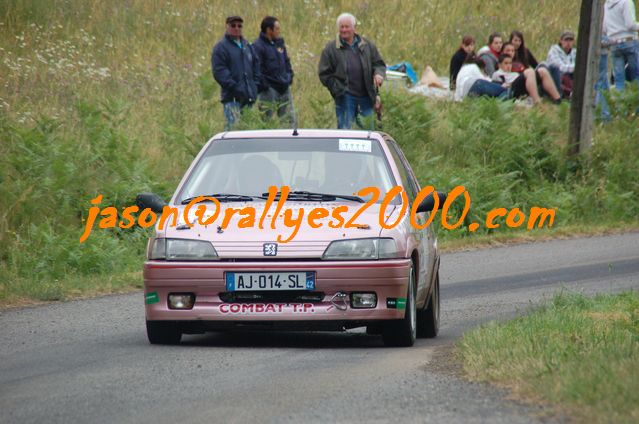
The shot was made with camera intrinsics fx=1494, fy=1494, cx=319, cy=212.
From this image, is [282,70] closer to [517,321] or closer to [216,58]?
[216,58]

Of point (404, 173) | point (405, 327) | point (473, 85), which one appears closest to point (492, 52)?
point (473, 85)

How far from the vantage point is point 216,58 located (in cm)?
2002

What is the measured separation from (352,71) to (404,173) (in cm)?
930

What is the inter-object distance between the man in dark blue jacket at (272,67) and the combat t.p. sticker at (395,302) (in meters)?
11.2

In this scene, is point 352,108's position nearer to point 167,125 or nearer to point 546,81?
point 167,125

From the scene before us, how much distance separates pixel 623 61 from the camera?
87.9 feet

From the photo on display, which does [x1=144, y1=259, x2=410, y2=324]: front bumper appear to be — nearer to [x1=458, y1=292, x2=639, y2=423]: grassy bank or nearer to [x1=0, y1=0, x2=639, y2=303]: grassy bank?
[x1=458, y1=292, x2=639, y2=423]: grassy bank

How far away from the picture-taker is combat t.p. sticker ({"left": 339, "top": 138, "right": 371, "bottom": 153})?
11.0m

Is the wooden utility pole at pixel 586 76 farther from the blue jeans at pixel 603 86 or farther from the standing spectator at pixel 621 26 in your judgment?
the blue jeans at pixel 603 86

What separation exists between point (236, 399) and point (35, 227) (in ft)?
30.6

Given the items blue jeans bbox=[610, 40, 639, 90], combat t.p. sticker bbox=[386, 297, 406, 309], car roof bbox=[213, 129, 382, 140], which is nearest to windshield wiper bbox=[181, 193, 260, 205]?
car roof bbox=[213, 129, 382, 140]

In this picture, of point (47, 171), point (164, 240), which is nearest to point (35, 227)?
point (47, 171)

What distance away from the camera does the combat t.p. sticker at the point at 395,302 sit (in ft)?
31.9

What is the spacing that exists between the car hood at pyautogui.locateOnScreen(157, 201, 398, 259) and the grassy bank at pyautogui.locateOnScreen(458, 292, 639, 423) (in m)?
1.05
